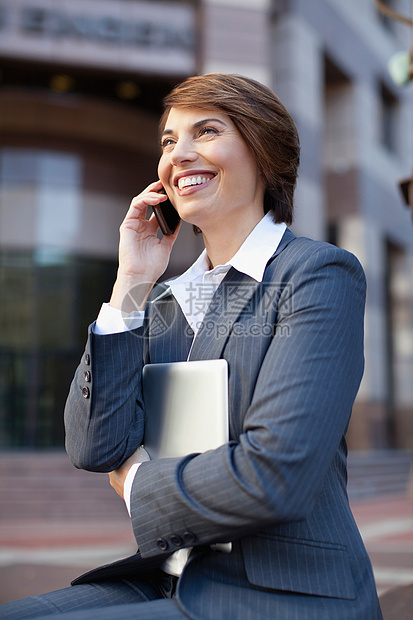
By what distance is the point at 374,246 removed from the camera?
1582 centimetres

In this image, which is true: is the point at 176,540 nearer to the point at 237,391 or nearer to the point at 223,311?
the point at 237,391

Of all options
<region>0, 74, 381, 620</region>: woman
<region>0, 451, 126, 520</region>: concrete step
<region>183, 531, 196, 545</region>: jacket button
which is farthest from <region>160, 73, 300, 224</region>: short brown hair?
<region>0, 451, 126, 520</region>: concrete step

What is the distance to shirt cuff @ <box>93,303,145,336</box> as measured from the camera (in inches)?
62.3

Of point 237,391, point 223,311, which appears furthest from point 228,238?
point 237,391

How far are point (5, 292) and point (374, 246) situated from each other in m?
9.47

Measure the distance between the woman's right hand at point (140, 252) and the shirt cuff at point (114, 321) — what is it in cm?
4

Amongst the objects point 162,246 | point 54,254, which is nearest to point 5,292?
point 54,254

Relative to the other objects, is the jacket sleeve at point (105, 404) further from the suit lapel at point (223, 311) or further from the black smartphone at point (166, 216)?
the black smartphone at point (166, 216)

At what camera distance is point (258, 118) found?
1626 millimetres

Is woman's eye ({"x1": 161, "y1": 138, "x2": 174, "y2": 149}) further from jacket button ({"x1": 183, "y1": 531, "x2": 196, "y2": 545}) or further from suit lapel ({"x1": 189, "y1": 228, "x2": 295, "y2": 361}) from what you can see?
jacket button ({"x1": 183, "y1": 531, "x2": 196, "y2": 545})

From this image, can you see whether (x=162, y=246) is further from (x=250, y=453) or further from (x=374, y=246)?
(x=374, y=246)

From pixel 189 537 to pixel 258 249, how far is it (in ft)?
2.51

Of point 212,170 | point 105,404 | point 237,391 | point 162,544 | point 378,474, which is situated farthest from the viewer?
point 378,474

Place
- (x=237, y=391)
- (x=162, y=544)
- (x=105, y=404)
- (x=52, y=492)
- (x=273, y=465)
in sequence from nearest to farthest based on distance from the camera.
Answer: (x=273, y=465), (x=162, y=544), (x=237, y=391), (x=105, y=404), (x=52, y=492)
